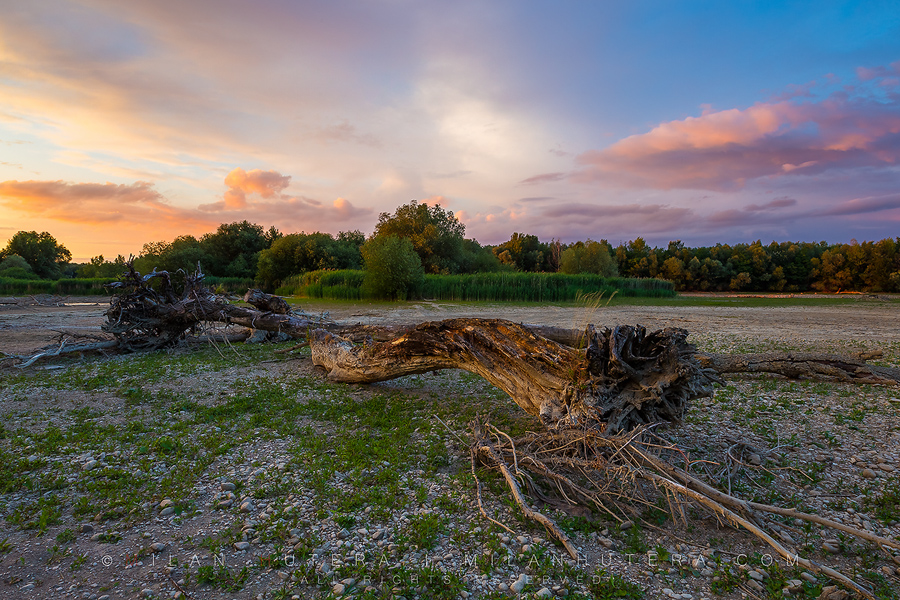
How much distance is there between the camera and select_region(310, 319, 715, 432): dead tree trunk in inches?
157

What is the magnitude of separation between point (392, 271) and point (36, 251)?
1940 inches

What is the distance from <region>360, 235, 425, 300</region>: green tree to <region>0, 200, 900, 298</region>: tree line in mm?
67

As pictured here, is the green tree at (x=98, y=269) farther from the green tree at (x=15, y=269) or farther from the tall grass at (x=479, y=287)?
the tall grass at (x=479, y=287)

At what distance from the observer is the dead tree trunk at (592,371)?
3.98m

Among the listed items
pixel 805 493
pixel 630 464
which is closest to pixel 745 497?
pixel 805 493

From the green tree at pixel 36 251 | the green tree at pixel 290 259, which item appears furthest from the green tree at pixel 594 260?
the green tree at pixel 36 251

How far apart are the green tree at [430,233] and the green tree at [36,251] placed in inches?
1572

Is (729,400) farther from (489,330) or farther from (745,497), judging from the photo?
(489,330)

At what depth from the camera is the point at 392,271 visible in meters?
27.6

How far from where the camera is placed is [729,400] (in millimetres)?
6203

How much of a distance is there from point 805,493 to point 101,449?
6.58 metres

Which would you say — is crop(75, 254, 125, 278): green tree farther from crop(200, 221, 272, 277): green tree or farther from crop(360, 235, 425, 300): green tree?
crop(360, 235, 425, 300): green tree

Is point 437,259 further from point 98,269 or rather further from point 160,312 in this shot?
point 98,269

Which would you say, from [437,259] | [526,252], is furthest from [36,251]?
[526,252]
